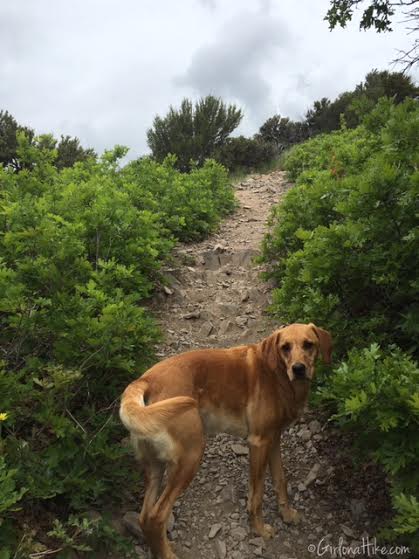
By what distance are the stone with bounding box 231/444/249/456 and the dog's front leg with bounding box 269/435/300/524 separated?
2.03ft

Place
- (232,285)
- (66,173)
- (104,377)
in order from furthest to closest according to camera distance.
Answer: (66,173), (232,285), (104,377)

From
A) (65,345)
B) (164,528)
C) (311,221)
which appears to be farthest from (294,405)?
(311,221)

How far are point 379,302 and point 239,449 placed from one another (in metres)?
1.80

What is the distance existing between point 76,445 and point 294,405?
5.18 feet

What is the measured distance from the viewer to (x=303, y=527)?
336 centimetres

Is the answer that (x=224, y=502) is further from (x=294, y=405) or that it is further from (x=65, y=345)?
(x=65, y=345)

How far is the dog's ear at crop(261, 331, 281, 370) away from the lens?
3.38 metres

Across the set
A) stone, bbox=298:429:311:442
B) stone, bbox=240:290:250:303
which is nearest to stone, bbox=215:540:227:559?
stone, bbox=298:429:311:442

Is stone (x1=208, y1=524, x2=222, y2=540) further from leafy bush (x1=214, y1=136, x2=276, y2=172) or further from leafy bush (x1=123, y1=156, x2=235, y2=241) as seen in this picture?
leafy bush (x1=214, y1=136, x2=276, y2=172)

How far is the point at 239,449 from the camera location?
13.6ft

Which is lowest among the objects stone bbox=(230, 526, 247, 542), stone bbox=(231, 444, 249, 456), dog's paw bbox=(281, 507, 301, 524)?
stone bbox=(230, 526, 247, 542)

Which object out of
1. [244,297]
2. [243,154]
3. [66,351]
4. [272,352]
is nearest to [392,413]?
[272,352]

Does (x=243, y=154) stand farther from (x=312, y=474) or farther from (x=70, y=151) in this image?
(x=312, y=474)

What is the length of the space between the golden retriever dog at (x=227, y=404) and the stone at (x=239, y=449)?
619 millimetres
